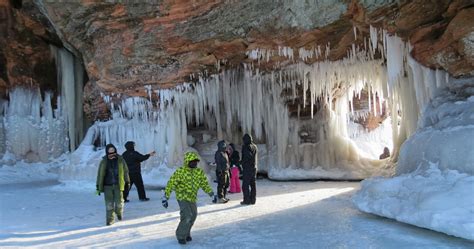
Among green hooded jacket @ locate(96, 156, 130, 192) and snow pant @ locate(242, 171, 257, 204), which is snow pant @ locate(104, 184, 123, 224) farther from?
snow pant @ locate(242, 171, 257, 204)

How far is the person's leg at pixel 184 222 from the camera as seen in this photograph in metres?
5.29

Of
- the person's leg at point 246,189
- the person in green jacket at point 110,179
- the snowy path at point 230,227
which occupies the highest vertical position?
the person in green jacket at point 110,179

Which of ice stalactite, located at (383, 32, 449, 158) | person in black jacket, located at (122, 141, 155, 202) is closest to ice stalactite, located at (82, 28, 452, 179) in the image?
ice stalactite, located at (383, 32, 449, 158)

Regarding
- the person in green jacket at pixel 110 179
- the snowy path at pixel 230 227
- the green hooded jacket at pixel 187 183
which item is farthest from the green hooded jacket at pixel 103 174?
the green hooded jacket at pixel 187 183

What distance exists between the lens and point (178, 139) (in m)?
14.0

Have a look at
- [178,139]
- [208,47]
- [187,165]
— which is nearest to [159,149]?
[178,139]

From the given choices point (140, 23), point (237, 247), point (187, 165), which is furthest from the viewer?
point (140, 23)

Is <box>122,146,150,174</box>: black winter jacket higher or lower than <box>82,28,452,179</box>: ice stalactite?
lower

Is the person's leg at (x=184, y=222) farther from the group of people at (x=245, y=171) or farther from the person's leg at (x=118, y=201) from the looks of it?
the group of people at (x=245, y=171)

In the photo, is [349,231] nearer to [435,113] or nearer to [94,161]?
[435,113]

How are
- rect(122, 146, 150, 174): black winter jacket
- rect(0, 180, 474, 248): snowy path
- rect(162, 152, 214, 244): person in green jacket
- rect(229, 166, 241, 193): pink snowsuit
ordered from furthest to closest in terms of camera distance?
rect(229, 166, 241, 193): pink snowsuit < rect(122, 146, 150, 174): black winter jacket < rect(162, 152, 214, 244): person in green jacket < rect(0, 180, 474, 248): snowy path

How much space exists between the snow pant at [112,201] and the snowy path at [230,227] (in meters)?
0.21

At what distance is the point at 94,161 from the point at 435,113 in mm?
11370

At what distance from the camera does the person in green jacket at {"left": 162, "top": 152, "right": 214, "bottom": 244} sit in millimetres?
5320
